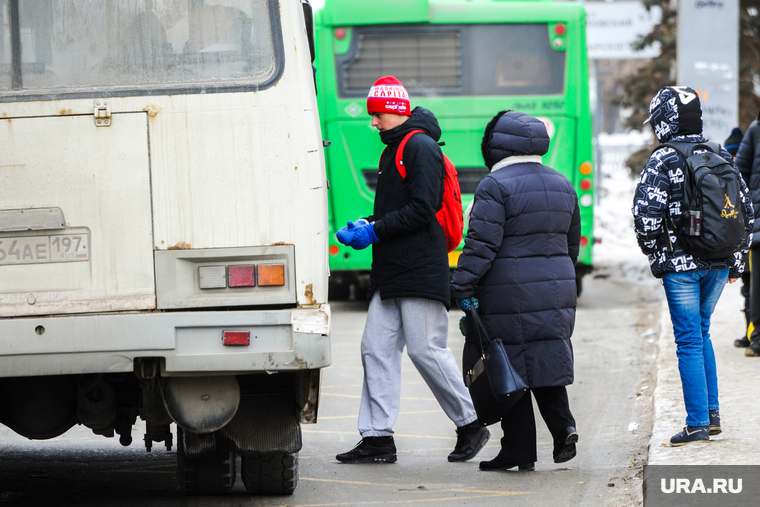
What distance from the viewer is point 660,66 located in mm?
20359

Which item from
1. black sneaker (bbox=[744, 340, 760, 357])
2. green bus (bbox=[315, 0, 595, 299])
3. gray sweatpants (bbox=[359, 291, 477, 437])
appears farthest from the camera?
green bus (bbox=[315, 0, 595, 299])

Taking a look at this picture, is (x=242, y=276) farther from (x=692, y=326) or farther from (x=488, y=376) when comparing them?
(x=692, y=326)

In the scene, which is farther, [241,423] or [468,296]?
[468,296]

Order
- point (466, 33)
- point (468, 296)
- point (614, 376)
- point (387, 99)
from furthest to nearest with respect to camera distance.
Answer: point (466, 33)
point (614, 376)
point (387, 99)
point (468, 296)

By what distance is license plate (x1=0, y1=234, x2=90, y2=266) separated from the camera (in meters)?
4.01

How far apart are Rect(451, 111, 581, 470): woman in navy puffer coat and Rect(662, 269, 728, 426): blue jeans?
49cm

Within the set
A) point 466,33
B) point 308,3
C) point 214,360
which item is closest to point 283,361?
point 214,360

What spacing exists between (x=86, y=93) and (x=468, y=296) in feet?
6.60

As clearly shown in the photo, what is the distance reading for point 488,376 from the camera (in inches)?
197

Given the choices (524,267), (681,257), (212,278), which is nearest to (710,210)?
(681,257)

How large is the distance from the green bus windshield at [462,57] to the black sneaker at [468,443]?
6782 millimetres

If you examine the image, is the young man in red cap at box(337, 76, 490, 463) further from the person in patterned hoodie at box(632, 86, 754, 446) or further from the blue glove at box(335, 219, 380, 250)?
the person in patterned hoodie at box(632, 86, 754, 446)

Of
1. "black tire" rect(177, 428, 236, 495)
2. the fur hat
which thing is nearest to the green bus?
the fur hat

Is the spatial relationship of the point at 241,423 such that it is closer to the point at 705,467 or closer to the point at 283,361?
the point at 283,361
